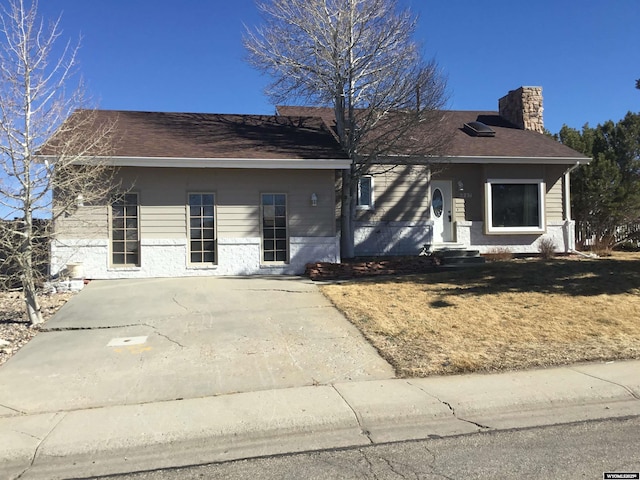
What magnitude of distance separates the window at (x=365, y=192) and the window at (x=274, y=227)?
3262mm

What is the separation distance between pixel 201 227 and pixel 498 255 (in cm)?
932

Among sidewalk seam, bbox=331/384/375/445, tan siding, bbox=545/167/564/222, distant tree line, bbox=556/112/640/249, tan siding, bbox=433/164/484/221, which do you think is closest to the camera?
sidewalk seam, bbox=331/384/375/445

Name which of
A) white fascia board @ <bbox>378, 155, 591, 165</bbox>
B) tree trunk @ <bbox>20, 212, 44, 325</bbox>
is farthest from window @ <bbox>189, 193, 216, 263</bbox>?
white fascia board @ <bbox>378, 155, 591, 165</bbox>

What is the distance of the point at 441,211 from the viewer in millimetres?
16938

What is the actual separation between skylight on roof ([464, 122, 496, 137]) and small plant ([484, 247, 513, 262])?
4481 mm

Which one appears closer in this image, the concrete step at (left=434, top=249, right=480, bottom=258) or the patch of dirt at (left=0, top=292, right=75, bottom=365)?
the patch of dirt at (left=0, top=292, right=75, bottom=365)

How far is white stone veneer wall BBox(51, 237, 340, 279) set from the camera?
12.7m

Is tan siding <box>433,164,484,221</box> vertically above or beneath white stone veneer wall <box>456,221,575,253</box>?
above

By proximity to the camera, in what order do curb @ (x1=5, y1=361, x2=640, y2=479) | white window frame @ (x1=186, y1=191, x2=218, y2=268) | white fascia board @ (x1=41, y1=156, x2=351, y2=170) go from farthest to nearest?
white window frame @ (x1=186, y1=191, x2=218, y2=268) → white fascia board @ (x1=41, y1=156, x2=351, y2=170) → curb @ (x1=5, y1=361, x2=640, y2=479)

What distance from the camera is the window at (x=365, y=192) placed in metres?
16.1

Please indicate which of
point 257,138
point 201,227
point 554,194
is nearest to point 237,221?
point 201,227

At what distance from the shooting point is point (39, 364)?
266 inches

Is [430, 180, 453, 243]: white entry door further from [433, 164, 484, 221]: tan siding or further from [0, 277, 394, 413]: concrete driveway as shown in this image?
[0, 277, 394, 413]: concrete driveway

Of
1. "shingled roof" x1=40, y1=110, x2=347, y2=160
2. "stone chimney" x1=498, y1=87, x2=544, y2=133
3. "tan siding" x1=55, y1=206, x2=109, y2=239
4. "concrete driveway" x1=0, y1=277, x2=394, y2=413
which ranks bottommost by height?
"concrete driveway" x1=0, y1=277, x2=394, y2=413
